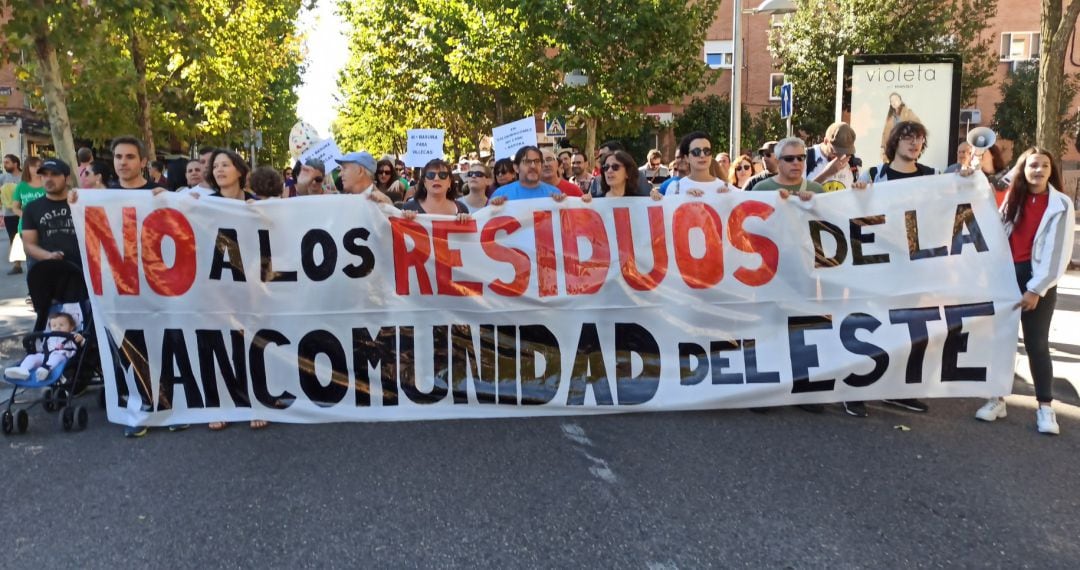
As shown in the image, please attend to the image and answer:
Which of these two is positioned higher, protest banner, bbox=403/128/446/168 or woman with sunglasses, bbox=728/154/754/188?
protest banner, bbox=403/128/446/168

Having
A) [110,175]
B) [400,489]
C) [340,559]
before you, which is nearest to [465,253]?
[400,489]

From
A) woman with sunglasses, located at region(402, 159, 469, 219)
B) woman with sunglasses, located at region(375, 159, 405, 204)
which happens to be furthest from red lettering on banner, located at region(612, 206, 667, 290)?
woman with sunglasses, located at region(375, 159, 405, 204)

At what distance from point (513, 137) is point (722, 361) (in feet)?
13.1

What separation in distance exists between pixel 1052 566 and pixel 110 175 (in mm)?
8359

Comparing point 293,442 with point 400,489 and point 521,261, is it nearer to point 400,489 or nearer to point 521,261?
point 400,489

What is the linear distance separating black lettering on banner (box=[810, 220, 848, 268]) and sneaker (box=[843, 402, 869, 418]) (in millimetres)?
891

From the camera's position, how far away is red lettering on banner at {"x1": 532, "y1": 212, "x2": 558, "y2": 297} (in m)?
5.22

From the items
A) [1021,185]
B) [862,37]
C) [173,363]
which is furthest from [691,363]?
[862,37]

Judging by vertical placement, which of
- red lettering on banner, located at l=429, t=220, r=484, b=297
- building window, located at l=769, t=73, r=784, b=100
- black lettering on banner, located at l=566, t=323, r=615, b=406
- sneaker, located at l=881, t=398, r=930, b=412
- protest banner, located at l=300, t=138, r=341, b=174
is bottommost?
sneaker, located at l=881, t=398, r=930, b=412

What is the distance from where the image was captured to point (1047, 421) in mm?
4816

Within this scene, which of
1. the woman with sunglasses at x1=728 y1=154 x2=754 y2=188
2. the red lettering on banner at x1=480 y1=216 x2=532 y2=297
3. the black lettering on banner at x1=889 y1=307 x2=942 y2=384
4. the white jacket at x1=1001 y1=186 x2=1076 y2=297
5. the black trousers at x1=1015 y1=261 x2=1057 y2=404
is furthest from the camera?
the woman with sunglasses at x1=728 y1=154 x2=754 y2=188

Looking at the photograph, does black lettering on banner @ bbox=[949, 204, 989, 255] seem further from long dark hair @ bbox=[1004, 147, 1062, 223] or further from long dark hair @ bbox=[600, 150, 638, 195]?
long dark hair @ bbox=[600, 150, 638, 195]

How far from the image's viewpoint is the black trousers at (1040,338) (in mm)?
4887

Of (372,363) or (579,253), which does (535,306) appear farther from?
(372,363)
